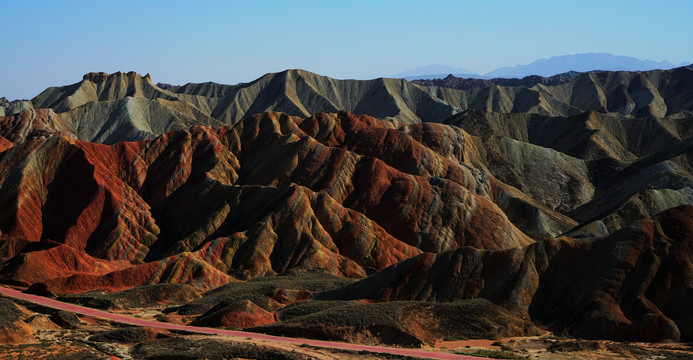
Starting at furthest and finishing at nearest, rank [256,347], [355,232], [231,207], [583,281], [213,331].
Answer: [231,207] → [355,232] → [583,281] → [213,331] → [256,347]

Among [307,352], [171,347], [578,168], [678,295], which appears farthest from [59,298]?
[578,168]

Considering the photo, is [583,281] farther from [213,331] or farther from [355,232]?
[355,232]

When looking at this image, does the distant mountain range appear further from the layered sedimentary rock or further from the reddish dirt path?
the reddish dirt path

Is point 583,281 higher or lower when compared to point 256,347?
higher

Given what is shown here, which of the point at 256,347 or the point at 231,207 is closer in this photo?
the point at 256,347

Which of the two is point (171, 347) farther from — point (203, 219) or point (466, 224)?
point (466, 224)

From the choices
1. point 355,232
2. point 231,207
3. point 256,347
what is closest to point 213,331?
point 256,347

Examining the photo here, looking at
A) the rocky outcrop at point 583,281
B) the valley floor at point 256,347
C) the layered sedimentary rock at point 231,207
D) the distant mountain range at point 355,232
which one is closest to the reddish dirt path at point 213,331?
the valley floor at point 256,347

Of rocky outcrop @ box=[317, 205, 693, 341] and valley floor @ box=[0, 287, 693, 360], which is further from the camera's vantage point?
rocky outcrop @ box=[317, 205, 693, 341]

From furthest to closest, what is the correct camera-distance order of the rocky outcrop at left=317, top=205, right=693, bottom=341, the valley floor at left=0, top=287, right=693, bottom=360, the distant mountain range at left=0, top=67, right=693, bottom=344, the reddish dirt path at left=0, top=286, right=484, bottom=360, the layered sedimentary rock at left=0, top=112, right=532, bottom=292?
1. the layered sedimentary rock at left=0, top=112, right=532, bottom=292
2. the distant mountain range at left=0, top=67, right=693, bottom=344
3. the rocky outcrop at left=317, top=205, right=693, bottom=341
4. the reddish dirt path at left=0, top=286, right=484, bottom=360
5. the valley floor at left=0, top=287, right=693, bottom=360

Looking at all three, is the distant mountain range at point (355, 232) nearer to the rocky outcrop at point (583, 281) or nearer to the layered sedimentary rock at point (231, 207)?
the rocky outcrop at point (583, 281)

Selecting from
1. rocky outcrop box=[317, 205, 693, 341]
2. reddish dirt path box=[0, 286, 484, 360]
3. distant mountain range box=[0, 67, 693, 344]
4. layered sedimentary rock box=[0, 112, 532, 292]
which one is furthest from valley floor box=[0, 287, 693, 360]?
layered sedimentary rock box=[0, 112, 532, 292]
